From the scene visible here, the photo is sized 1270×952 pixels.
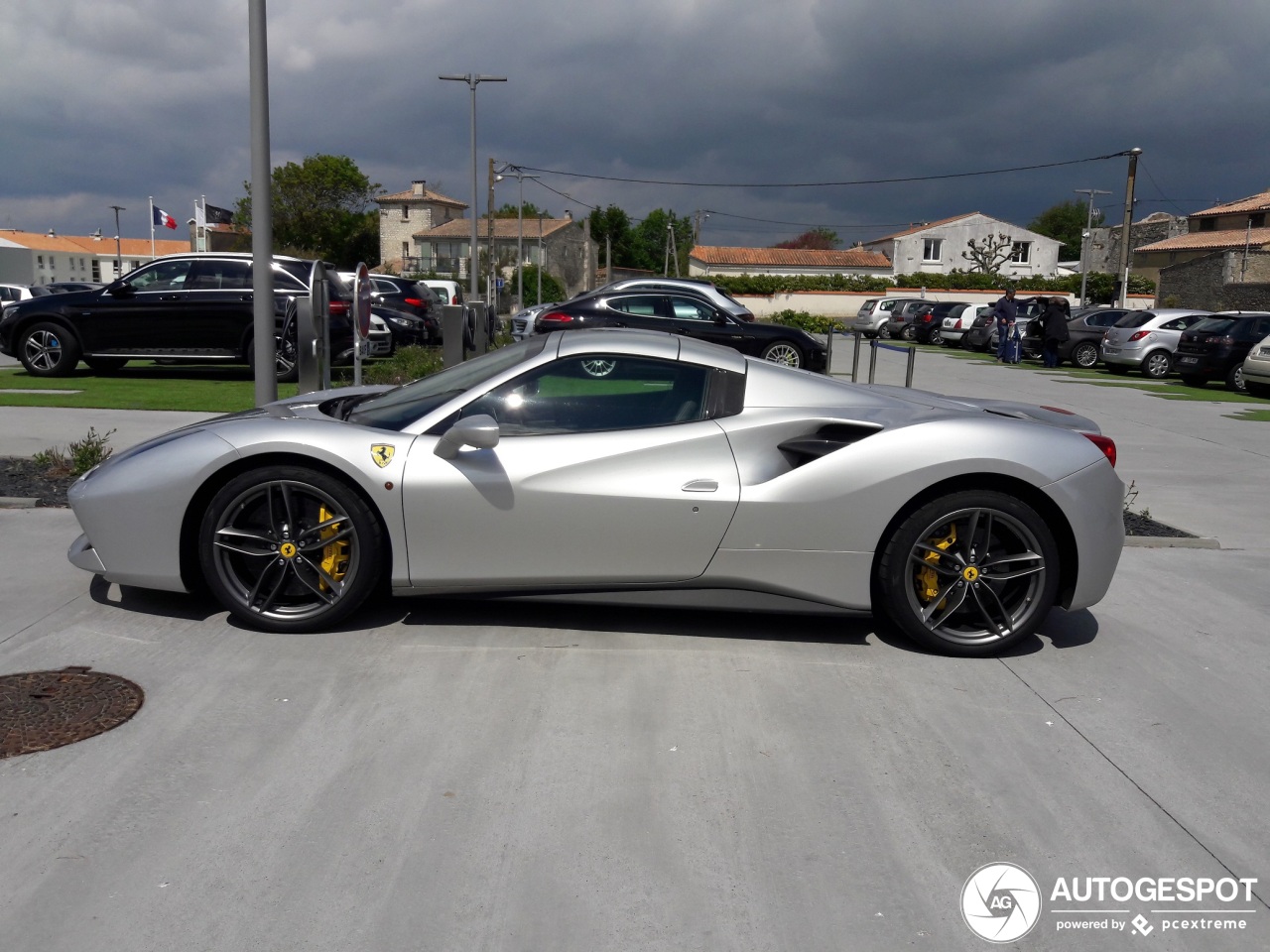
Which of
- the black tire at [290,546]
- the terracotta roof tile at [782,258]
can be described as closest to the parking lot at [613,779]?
the black tire at [290,546]

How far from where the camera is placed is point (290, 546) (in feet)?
15.8

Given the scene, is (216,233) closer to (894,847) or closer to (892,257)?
(892,257)

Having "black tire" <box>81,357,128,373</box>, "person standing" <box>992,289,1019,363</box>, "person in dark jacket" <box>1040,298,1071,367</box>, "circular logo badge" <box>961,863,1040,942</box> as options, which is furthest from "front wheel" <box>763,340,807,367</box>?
"circular logo badge" <box>961,863,1040,942</box>

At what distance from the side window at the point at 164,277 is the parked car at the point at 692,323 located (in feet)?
17.5

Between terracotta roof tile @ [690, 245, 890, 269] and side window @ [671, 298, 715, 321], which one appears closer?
side window @ [671, 298, 715, 321]

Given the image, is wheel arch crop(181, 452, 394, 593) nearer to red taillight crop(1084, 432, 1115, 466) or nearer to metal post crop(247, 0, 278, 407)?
red taillight crop(1084, 432, 1115, 466)

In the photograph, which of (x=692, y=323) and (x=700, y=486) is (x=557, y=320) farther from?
(x=700, y=486)

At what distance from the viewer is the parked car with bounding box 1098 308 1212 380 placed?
83.2 ft

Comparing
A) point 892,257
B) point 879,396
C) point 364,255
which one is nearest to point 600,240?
point 364,255

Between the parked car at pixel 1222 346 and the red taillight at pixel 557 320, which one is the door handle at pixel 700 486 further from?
the parked car at pixel 1222 346

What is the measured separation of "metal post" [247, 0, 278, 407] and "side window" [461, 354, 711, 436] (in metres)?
4.41

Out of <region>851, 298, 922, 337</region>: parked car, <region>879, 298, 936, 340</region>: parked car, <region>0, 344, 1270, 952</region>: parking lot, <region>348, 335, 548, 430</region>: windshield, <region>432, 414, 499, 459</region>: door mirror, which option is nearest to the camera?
<region>0, 344, 1270, 952</region>: parking lot

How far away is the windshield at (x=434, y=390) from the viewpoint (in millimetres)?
5004

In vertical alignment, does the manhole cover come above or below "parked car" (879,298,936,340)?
below
